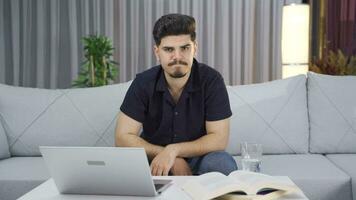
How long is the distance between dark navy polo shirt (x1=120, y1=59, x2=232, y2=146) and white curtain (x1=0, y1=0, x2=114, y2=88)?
2470 mm

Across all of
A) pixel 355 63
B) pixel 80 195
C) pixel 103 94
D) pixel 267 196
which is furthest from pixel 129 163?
pixel 355 63

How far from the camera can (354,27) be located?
4.07 metres

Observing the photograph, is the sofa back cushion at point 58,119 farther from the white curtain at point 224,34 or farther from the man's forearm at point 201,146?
the white curtain at point 224,34

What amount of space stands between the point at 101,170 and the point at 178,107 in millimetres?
788

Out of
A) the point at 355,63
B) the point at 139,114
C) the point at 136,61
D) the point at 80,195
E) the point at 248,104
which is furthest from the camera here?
the point at 136,61

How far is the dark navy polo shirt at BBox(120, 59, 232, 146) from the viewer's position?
197cm

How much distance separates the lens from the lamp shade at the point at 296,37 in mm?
3512

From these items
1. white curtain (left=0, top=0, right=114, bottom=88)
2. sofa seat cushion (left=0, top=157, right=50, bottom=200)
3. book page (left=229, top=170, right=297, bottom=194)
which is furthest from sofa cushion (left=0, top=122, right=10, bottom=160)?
white curtain (left=0, top=0, right=114, bottom=88)

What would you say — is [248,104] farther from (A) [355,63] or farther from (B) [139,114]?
(A) [355,63]

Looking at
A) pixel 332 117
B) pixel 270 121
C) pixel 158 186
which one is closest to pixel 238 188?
pixel 158 186

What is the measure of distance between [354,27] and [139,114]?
2765 mm

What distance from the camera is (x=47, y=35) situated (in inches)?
174

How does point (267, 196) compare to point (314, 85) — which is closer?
point (267, 196)

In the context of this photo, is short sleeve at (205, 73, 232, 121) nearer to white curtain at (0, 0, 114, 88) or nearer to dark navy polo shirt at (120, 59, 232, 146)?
dark navy polo shirt at (120, 59, 232, 146)
